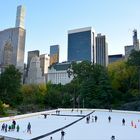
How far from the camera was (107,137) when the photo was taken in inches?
794

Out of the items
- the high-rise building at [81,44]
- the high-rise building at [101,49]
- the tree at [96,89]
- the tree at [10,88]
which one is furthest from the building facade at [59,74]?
the tree at [10,88]

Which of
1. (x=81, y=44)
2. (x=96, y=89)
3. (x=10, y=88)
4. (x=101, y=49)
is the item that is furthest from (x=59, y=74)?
(x=96, y=89)

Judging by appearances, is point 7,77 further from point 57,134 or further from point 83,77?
point 57,134

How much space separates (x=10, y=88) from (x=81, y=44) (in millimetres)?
125570

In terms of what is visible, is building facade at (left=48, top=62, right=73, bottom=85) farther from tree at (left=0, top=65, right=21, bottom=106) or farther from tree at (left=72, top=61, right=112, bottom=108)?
tree at (left=0, top=65, right=21, bottom=106)

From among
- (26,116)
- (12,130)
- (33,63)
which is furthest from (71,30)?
(12,130)

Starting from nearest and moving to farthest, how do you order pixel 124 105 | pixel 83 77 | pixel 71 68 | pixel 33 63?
pixel 124 105
pixel 83 77
pixel 71 68
pixel 33 63

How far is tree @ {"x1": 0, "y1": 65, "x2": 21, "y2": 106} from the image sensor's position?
181 ft

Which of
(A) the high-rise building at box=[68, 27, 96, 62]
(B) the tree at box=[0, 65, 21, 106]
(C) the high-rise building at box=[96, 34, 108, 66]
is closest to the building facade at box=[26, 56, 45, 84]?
(A) the high-rise building at box=[68, 27, 96, 62]

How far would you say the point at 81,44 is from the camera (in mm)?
178750

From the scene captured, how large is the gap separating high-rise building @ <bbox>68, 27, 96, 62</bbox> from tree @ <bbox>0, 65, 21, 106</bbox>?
119 meters

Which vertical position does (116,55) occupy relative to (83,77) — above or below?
above

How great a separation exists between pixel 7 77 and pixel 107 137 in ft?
136

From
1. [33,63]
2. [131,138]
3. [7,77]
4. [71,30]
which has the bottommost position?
[131,138]
